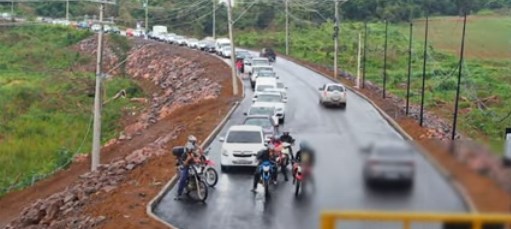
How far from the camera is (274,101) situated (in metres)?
38.1

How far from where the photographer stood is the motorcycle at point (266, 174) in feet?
66.8

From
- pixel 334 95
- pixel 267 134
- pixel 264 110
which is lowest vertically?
pixel 267 134

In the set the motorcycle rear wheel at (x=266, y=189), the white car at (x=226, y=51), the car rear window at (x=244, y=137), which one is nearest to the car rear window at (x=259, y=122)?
the car rear window at (x=244, y=137)

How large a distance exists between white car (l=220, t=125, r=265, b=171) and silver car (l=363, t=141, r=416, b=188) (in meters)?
16.9

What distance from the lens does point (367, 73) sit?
6938 centimetres

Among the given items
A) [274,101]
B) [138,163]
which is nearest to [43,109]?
[274,101]

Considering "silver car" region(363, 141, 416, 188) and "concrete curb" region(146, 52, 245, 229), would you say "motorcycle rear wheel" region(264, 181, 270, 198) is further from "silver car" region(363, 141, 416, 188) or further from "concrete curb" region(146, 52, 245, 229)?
"silver car" region(363, 141, 416, 188)

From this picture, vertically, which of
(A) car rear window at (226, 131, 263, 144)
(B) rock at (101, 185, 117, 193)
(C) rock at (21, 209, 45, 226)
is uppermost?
(A) car rear window at (226, 131, 263, 144)

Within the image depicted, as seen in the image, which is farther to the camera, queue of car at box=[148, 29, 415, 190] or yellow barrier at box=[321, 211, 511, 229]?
queue of car at box=[148, 29, 415, 190]

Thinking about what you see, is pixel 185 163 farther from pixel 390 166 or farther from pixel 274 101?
pixel 274 101

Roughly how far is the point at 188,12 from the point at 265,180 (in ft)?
322

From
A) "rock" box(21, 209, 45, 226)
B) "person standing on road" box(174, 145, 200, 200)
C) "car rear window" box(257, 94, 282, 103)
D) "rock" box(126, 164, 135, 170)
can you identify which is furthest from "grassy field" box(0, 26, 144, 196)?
"person standing on road" box(174, 145, 200, 200)

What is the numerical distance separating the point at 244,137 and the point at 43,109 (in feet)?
107

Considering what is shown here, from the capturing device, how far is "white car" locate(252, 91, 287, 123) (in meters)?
36.4
